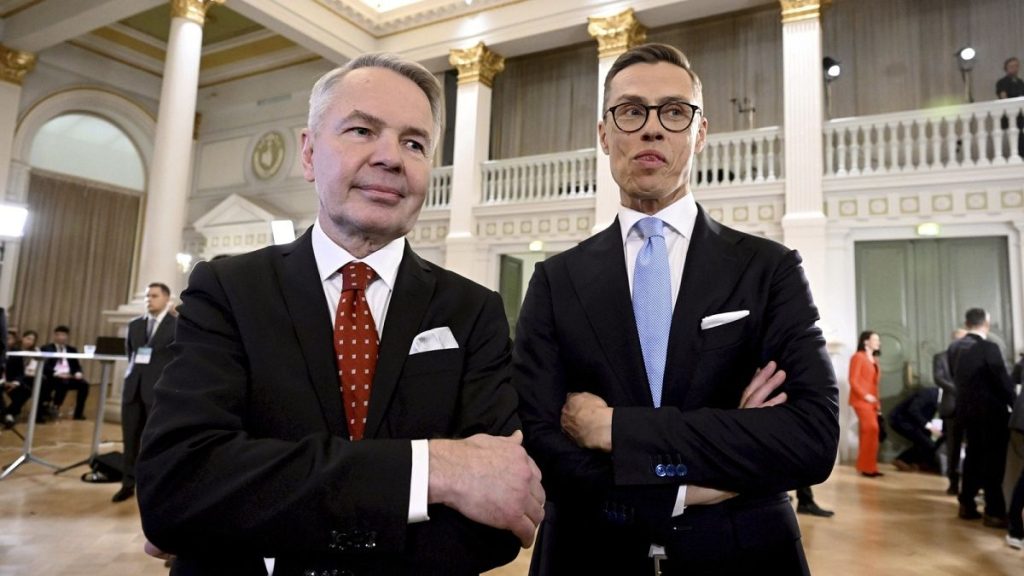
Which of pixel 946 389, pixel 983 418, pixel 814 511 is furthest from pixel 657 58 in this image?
pixel 946 389

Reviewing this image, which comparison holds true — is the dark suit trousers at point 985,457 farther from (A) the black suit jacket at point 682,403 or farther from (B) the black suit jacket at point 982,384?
(A) the black suit jacket at point 682,403

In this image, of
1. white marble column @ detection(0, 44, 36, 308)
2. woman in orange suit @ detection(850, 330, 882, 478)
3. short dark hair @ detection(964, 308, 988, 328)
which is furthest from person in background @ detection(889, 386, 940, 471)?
white marble column @ detection(0, 44, 36, 308)

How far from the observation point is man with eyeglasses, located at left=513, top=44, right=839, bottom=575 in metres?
1.15

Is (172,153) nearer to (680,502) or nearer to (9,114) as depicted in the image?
(9,114)

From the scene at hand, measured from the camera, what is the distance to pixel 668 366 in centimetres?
127

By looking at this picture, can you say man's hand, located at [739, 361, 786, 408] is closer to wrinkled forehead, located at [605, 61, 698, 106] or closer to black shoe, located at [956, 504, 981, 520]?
wrinkled forehead, located at [605, 61, 698, 106]

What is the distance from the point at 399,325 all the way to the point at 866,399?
712 centimetres

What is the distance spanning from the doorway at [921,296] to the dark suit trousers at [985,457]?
2937 mm

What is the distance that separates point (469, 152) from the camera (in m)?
10.4

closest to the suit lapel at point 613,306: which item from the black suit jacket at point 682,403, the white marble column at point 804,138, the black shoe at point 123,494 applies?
the black suit jacket at point 682,403

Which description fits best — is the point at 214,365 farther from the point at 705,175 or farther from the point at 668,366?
the point at 705,175

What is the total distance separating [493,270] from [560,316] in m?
8.78

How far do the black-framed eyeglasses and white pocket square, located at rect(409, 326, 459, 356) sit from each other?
638 mm

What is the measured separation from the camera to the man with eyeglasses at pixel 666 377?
115cm
